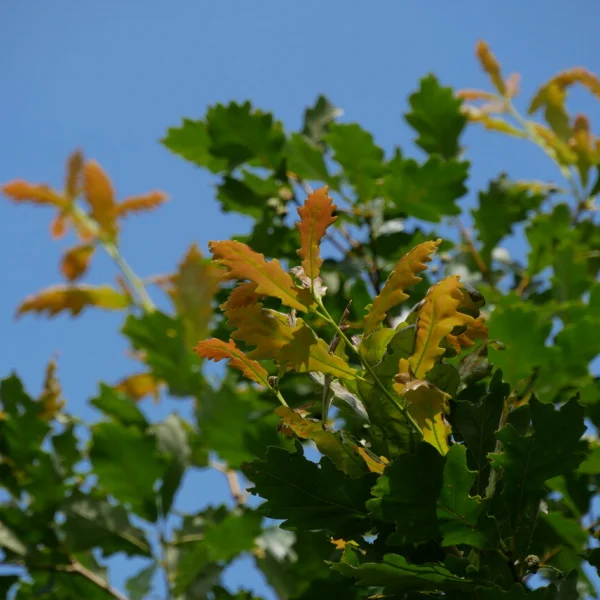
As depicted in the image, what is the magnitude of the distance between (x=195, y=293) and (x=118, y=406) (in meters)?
0.51

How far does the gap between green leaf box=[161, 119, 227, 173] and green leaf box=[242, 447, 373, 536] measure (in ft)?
5.00

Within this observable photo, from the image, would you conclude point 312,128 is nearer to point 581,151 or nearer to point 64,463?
point 581,151

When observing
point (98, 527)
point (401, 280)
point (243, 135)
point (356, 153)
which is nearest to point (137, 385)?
point (98, 527)

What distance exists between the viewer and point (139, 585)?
7.56ft

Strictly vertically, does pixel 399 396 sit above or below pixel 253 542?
below

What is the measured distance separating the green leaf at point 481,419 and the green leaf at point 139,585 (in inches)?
59.5

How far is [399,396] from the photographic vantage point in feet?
3.31

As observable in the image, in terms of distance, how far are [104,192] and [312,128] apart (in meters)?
1.10

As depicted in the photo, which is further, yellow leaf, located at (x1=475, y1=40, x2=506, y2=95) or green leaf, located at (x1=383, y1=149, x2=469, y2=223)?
yellow leaf, located at (x1=475, y1=40, x2=506, y2=95)

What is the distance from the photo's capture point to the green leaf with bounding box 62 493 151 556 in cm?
226

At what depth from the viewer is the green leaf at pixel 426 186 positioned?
6.92 ft

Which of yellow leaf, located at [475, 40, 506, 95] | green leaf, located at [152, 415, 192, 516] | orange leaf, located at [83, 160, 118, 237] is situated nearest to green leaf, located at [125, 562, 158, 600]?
green leaf, located at [152, 415, 192, 516]

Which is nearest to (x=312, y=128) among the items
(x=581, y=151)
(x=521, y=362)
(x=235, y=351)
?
(x=581, y=151)

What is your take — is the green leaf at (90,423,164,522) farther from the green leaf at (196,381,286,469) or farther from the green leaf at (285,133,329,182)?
the green leaf at (285,133,329,182)
